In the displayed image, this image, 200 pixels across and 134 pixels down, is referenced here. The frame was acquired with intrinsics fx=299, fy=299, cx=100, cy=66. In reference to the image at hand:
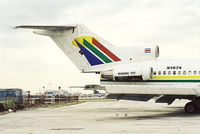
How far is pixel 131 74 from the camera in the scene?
60.0 ft

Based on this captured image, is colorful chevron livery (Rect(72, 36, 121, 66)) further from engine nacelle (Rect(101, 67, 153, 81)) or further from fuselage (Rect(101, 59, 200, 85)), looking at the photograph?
fuselage (Rect(101, 59, 200, 85))

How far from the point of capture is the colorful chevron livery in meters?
19.9

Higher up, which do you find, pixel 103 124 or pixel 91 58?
pixel 91 58

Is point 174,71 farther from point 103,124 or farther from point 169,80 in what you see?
point 103,124

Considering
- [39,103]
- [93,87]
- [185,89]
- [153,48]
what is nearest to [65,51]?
[93,87]

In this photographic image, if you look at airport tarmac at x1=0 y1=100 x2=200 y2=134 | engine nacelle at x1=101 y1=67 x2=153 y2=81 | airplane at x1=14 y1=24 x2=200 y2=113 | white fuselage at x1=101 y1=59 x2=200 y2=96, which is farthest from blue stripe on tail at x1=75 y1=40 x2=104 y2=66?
airport tarmac at x1=0 y1=100 x2=200 y2=134

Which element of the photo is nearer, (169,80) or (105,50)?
(169,80)

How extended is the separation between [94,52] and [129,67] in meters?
2.82

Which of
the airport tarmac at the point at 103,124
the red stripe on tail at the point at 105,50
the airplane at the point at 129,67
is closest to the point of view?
the airport tarmac at the point at 103,124

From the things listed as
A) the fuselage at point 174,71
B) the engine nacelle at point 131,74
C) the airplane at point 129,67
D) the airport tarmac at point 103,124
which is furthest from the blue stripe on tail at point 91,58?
the airport tarmac at point 103,124

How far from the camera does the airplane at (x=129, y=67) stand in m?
16.5

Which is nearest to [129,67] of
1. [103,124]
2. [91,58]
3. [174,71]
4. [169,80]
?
[169,80]

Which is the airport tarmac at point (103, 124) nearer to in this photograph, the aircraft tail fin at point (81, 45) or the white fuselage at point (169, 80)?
the white fuselage at point (169, 80)

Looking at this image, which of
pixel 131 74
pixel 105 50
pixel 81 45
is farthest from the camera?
pixel 81 45
